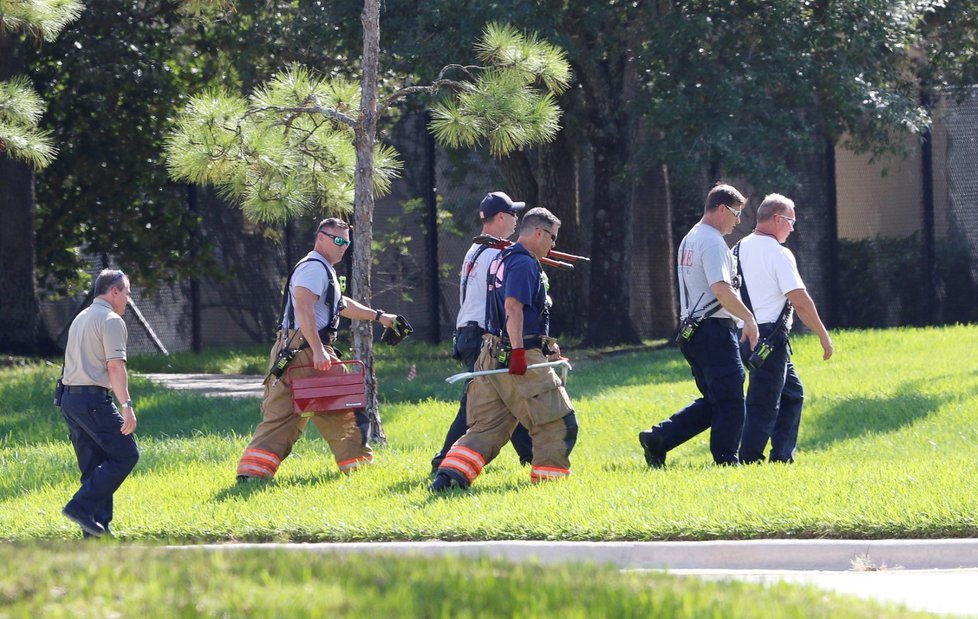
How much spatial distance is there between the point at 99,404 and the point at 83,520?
24.9 inches

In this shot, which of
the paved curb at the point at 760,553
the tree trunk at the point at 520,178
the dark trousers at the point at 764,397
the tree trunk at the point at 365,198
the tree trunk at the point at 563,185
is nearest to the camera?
the paved curb at the point at 760,553

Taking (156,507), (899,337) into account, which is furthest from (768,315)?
(899,337)

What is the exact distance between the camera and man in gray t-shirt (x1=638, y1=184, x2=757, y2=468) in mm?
8227

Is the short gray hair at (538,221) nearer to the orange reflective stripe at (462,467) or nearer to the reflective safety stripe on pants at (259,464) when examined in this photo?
the orange reflective stripe at (462,467)

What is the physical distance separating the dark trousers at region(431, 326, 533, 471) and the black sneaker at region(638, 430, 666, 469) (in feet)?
2.52

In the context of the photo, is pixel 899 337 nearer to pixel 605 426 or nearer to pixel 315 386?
pixel 605 426

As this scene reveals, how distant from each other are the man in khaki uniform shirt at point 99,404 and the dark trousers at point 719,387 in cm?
350

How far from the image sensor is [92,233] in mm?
18516

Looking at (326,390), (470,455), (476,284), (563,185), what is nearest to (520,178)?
(563,185)

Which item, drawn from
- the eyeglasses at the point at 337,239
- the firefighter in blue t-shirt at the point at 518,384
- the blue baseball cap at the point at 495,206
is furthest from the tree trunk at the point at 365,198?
the firefighter in blue t-shirt at the point at 518,384

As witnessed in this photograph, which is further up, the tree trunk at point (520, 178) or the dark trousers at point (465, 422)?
the tree trunk at point (520, 178)

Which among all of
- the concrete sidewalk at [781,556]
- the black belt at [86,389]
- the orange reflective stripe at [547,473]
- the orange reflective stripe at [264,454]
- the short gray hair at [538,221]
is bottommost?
the concrete sidewalk at [781,556]

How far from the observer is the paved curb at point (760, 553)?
20.4ft

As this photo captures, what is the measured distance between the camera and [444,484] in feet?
25.5
